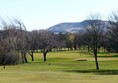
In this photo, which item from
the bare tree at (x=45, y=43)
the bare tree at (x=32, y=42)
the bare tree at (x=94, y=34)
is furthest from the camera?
the bare tree at (x=45, y=43)

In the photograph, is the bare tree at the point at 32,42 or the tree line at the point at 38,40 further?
the bare tree at the point at 32,42

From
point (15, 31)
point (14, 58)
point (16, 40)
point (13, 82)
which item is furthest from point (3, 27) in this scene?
point (13, 82)

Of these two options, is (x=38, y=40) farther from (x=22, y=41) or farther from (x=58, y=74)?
(x=58, y=74)

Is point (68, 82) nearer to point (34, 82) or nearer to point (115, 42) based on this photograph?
point (34, 82)

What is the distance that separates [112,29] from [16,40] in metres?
30.4

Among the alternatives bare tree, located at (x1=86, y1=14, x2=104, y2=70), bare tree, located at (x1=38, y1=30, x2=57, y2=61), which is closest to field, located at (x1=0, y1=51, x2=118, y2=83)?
bare tree, located at (x1=86, y1=14, x2=104, y2=70)

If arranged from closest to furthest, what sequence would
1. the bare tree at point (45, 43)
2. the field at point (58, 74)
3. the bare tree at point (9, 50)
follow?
the field at point (58, 74), the bare tree at point (9, 50), the bare tree at point (45, 43)

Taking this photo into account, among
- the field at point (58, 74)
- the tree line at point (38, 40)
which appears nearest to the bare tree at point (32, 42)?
the tree line at point (38, 40)

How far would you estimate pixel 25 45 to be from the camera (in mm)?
89938

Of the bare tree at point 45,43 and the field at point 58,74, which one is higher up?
the bare tree at point 45,43

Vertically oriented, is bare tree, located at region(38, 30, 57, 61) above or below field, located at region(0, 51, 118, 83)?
above

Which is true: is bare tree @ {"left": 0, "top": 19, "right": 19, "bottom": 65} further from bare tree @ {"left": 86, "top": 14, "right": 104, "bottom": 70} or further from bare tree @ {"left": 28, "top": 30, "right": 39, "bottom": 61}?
bare tree @ {"left": 86, "top": 14, "right": 104, "bottom": 70}

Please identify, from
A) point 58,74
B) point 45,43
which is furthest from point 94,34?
point 45,43

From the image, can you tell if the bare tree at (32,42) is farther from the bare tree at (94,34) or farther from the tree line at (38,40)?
the bare tree at (94,34)
